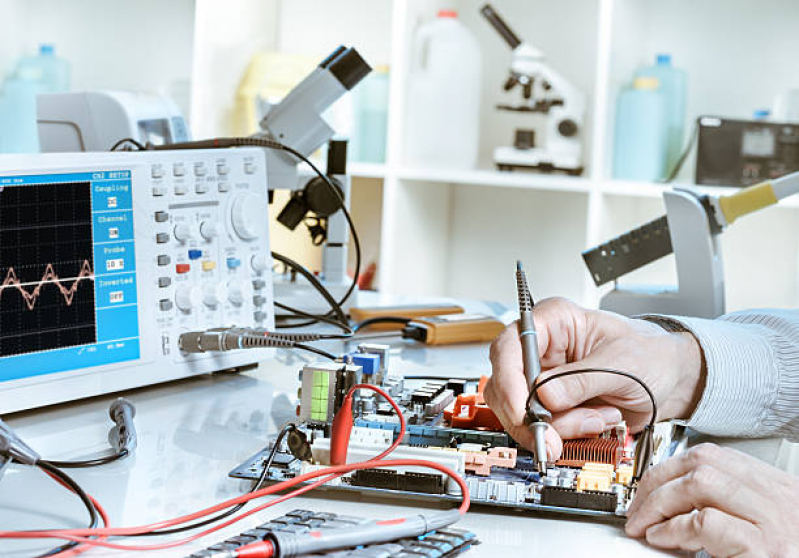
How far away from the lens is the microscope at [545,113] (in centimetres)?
256

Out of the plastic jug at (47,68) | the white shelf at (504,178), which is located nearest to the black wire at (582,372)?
the white shelf at (504,178)

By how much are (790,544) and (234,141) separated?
2.78 feet

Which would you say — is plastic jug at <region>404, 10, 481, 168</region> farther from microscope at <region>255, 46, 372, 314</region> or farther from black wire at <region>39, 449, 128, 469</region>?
black wire at <region>39, 449, 128, 469</region>

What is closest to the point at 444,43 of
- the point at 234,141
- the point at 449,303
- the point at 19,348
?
the point at 449,303

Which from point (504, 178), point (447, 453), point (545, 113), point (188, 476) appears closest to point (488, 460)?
point (447, 453)

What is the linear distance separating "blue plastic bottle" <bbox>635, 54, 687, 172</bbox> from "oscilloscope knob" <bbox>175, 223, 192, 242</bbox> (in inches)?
70.2

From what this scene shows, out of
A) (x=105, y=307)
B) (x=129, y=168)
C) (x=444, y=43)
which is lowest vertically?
(x=105, y=307)

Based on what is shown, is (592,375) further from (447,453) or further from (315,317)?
(315,317)

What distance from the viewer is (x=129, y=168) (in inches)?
40.6

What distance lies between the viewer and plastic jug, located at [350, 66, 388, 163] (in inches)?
109

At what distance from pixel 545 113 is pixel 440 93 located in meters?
0.29

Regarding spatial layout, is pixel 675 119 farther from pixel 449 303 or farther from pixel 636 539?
pixel 636 539

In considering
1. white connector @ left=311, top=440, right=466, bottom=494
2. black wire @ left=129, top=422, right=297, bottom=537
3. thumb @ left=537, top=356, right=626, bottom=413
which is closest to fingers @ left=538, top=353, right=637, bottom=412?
thumb @ left=537, top=356, right=626, bottom=413

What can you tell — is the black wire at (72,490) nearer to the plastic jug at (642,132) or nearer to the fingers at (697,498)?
the fingers at (697,498)
